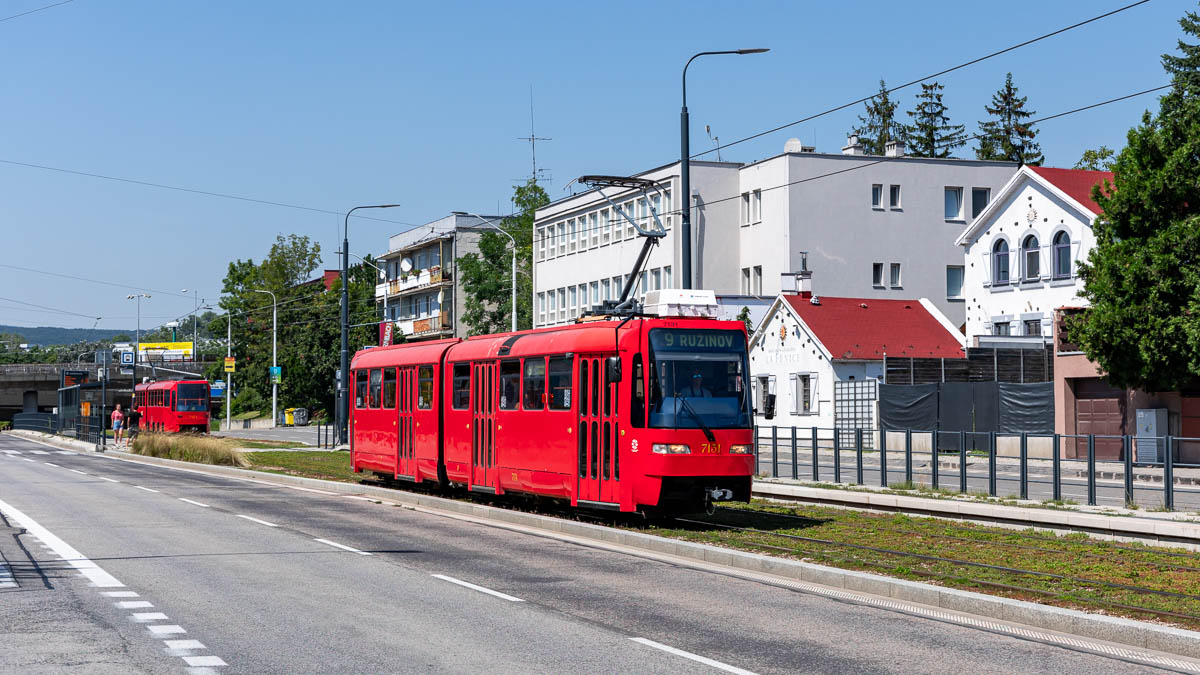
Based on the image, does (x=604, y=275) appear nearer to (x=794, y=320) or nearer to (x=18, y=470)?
(x=794, y=320)

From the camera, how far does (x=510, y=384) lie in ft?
77.4

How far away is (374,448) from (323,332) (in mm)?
64184

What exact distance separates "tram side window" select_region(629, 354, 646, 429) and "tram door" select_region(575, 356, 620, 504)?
0.42 m

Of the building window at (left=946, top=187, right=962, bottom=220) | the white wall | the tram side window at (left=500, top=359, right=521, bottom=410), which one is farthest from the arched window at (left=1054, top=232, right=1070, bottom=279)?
the tram side window at (left=500, top=359, right=521, bottom=410)

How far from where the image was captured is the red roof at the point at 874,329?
167 feet

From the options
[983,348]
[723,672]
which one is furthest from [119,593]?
[983,348]

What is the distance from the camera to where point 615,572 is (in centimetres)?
1480

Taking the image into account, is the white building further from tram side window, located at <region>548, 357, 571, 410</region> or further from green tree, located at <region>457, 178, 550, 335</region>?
tram side window, located at <region>548, 357, 571, 410</region>

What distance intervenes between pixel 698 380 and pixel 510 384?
15.5 ft

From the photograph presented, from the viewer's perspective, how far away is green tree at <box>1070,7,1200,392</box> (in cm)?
3416

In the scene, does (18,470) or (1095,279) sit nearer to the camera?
(1095,279)

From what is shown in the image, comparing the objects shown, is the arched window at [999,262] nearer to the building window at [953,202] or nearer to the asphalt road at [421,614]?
the building window at [953,202]

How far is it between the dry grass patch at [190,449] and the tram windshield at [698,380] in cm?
2378

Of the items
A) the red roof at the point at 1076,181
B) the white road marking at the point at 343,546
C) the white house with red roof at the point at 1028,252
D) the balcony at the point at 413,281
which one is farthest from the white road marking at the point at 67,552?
the balcony at the point at 413,281
